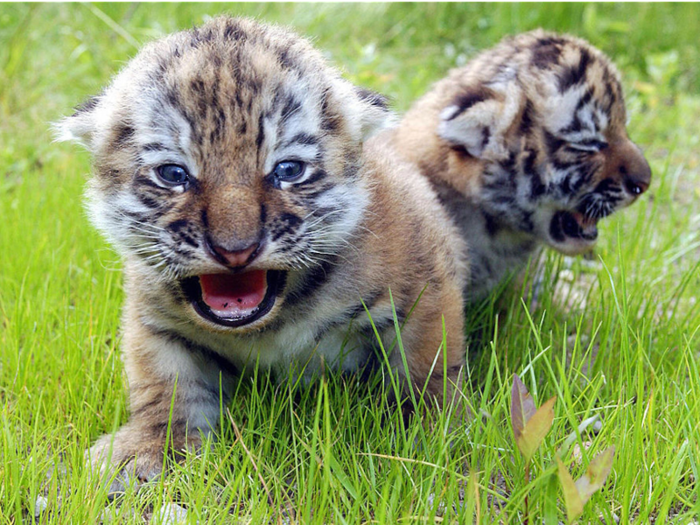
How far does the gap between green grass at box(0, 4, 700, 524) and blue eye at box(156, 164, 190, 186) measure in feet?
2.42

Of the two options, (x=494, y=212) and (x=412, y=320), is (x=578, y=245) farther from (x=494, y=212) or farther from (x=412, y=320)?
(x=412, y=320)

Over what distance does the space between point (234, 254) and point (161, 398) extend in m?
0.95

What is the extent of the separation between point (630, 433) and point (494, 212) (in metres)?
1.54

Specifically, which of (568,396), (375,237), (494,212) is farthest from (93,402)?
(494,212)

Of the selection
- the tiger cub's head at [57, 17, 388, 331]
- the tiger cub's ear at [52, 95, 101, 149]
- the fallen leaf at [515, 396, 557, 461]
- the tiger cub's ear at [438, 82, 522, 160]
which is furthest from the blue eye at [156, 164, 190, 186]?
the tiger cub's ear at [438, 82, 522, 160]

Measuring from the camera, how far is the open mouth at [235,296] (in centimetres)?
256

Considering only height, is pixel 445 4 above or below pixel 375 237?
above

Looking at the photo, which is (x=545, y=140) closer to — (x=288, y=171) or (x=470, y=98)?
(x=470, y=98)

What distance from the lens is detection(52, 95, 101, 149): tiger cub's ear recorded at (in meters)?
2.83

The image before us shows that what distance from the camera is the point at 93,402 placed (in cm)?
313

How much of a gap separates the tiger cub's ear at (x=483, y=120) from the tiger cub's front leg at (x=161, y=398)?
1.65 m

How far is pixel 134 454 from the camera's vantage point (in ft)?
9.59

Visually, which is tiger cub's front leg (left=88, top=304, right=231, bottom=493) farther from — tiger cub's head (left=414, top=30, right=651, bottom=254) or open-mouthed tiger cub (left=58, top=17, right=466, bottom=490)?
tiger cub's head (left=414, top=30, right=651, bottom=254)

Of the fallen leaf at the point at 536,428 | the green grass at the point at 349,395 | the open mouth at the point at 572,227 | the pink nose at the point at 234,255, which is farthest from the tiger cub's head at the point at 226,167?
the open mouth at the point at 572,227
